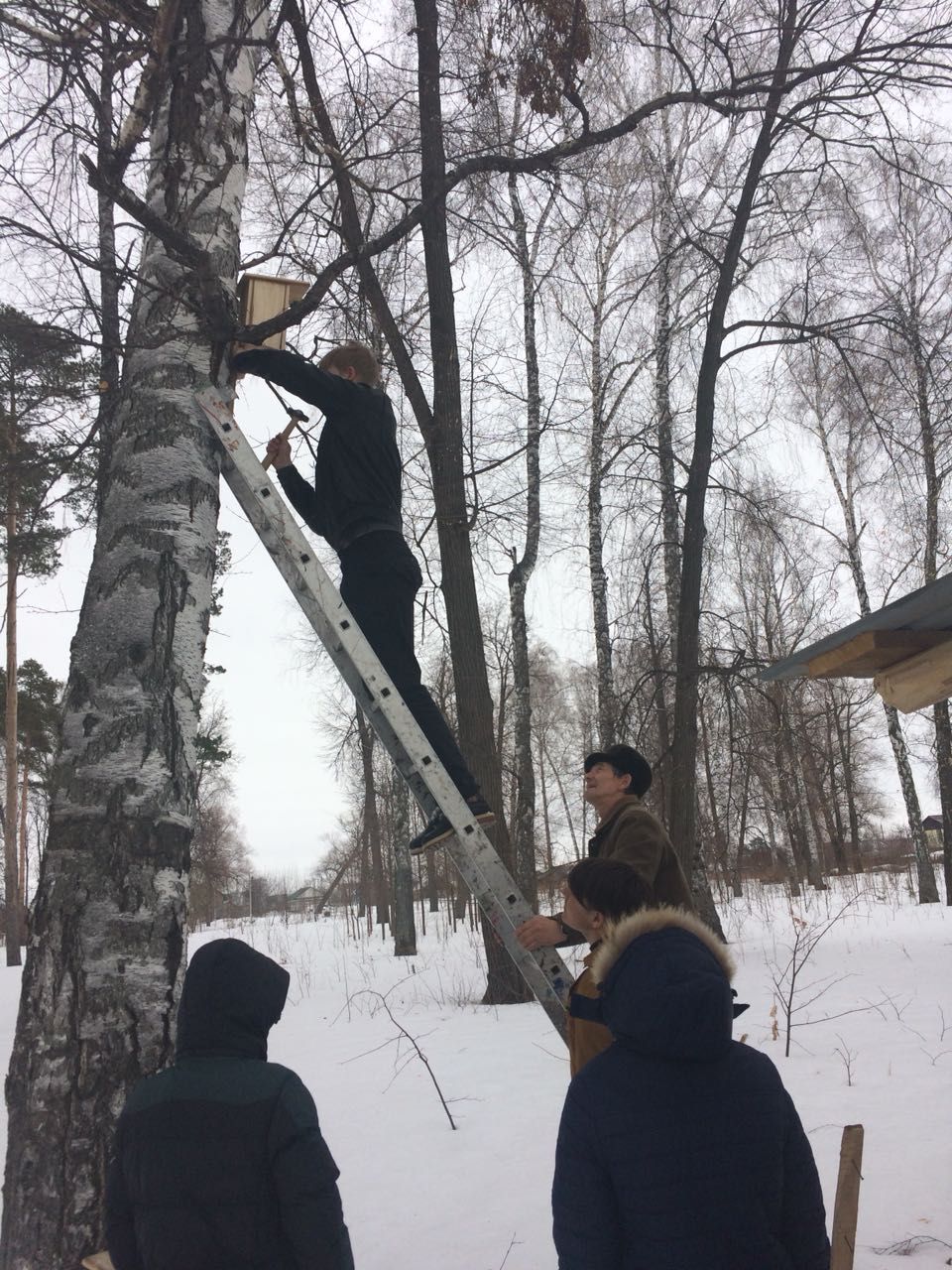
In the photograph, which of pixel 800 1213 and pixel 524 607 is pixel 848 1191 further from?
pixel 524 607

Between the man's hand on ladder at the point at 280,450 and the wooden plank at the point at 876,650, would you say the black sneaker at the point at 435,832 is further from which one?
the wooden plank at the point at 876,650

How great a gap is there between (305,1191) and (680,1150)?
2.41ft

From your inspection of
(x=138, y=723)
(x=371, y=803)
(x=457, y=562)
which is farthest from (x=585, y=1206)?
(x=371, y=803)

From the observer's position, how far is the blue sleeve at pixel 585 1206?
1.62m

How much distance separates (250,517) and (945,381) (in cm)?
583

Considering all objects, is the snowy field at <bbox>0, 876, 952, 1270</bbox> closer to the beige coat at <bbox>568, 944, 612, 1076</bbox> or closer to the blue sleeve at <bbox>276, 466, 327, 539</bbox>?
the beige coat at <bbox>568, 944, 612, 1076</bbox>

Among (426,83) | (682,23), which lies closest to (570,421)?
(682,23)

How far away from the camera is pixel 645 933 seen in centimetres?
181

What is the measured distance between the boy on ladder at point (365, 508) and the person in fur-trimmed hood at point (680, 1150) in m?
1.26

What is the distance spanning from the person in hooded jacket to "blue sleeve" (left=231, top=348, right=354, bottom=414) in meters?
1.96

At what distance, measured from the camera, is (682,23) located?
8.35m

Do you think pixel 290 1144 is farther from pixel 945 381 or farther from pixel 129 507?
pixel 945 381

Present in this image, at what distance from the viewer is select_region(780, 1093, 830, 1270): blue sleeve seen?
167cm

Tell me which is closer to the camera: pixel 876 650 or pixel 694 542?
pixel 876 650
